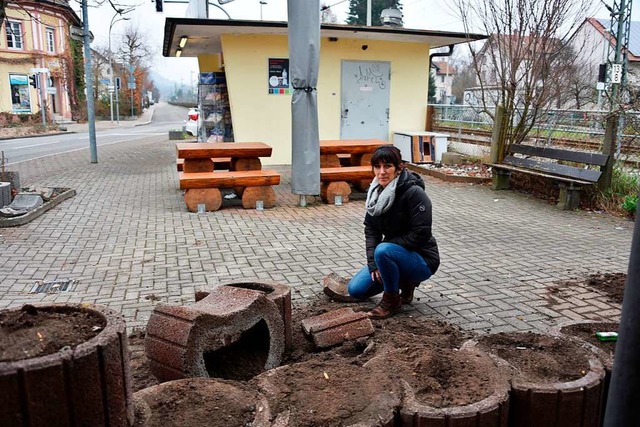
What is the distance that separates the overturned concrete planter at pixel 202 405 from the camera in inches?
90.4

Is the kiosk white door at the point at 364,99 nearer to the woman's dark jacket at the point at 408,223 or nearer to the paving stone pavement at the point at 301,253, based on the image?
the paving stone pavement at the point at 301,253

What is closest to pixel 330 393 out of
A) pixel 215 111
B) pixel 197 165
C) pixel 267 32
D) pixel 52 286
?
pixel 52 286

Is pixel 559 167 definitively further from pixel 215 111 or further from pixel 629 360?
pixel 629 360

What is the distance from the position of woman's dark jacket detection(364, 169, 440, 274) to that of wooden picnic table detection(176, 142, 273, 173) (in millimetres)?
4878

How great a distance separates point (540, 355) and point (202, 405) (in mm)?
1882

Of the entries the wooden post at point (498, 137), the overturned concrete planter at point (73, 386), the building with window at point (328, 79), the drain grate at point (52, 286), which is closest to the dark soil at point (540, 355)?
the overturned concrete planter at point (73, 386)

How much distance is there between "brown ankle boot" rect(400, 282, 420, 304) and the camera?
4766mm

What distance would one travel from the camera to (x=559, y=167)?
32.3 ft

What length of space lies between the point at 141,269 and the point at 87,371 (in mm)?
4106

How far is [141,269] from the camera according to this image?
5922 mm

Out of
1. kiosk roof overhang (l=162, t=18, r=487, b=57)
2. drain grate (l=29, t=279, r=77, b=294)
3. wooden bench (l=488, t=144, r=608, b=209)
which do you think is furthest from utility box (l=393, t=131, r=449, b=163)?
drain grate (l=29, t=279, r=77, b=294)

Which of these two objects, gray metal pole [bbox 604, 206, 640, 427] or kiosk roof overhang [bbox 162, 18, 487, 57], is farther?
kiosk roof overhang [bbox 162, 18, 487, 57]

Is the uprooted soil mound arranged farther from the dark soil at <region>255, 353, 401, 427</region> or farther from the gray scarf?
the gray scarf

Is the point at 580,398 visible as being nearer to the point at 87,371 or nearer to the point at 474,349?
the point at 474,349
